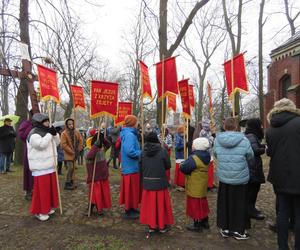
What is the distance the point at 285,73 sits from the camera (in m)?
21.1

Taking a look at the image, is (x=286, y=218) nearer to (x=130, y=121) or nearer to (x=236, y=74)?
(x=130, y=121)

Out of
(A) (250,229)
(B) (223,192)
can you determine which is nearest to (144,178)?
(B) (223,192)

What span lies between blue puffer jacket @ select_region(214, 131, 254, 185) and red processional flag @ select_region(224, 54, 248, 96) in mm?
2171

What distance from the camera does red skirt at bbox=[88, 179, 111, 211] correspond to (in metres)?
5.70

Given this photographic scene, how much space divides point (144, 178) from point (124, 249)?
113 centimetres

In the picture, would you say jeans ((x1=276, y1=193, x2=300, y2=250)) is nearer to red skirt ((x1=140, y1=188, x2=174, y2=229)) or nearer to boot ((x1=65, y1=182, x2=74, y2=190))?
red skirt ((x1=140, y1=188, x2=174, y2=229))

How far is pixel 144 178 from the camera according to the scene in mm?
4926

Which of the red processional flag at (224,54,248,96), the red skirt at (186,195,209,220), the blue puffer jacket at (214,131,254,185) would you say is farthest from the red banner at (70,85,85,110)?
the blue puffer jacket at (214,131,254,185)

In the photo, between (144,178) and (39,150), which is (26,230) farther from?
(144,178)

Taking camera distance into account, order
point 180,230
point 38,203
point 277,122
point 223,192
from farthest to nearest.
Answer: point 38,203 < point 180,230 < point 223,192 < point 277,122

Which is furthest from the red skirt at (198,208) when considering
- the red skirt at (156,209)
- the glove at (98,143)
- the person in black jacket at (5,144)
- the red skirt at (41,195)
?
the person in black jacket at (5,144)

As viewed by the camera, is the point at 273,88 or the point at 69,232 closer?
the point at 69,232

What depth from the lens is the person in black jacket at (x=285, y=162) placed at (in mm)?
4035

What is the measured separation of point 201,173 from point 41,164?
293cm
